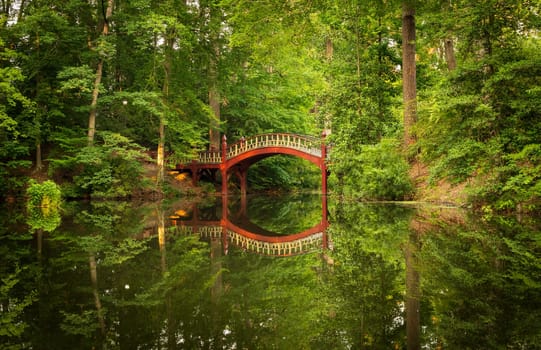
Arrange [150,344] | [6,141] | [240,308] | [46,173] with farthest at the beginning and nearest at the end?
1. [46,173]
2. [6,141]
3. [240,308]
4. [150,344]

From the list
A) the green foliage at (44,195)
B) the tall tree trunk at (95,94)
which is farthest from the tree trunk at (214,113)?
the green foliage at (44,195)

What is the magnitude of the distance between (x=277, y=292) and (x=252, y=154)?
20.8 meters

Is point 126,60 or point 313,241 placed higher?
point 126,60

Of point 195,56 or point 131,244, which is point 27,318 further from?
point 195,56

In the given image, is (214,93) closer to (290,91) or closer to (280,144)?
(280,144)

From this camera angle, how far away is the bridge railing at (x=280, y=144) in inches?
859

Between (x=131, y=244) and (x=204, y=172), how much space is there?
2282 cm

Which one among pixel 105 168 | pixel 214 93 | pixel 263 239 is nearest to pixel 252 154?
pixel 214 93

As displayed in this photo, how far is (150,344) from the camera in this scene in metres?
2.30

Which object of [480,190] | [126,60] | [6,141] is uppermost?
[126,60]

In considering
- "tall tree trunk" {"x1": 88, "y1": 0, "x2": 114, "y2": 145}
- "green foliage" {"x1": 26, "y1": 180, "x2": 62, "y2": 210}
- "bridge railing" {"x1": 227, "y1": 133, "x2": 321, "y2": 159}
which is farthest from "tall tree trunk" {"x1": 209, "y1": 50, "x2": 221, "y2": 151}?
"green foliage" {"x1": 26, "y1": 180, "x2": 62, "y2": 210}

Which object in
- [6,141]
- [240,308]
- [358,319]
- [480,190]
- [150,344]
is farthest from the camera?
[6,141]

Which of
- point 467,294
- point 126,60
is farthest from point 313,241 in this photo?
point 126,60

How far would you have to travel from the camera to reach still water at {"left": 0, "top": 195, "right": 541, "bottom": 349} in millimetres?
2387
